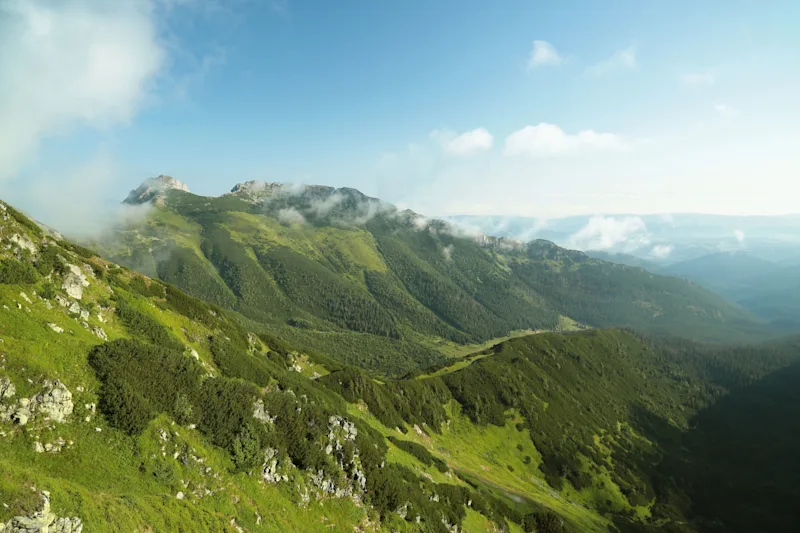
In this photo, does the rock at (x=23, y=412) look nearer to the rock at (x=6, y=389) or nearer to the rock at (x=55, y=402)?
the rock at (x=55, y=402)

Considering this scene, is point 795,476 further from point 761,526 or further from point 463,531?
point 463,531

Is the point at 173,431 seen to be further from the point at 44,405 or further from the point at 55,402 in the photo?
the point at 44,405

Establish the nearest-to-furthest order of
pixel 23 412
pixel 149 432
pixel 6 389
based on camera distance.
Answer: pixel 6 389 < pixel 23 412 < pixel 149 432

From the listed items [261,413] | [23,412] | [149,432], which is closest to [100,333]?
[149,432]

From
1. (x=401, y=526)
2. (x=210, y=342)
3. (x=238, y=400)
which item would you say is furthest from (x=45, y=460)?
(x=401, y=526)

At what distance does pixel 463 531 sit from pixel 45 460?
209 feet

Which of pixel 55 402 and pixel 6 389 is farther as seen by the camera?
pixel 55 402

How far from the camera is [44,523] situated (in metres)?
22.4

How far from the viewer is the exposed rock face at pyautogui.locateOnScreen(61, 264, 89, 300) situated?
1934 inches

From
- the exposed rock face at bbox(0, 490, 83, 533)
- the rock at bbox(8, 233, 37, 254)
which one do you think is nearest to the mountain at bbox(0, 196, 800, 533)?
the exposed rock face at bbox(0, 490, 83, 533)

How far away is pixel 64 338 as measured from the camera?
127 feet

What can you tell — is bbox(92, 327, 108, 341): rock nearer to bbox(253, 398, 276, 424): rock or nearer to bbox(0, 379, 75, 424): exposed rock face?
bbox(0, 379, 75, 424): exposed rock face

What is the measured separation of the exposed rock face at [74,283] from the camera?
161 feet

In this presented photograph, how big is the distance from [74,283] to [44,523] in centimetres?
3868
